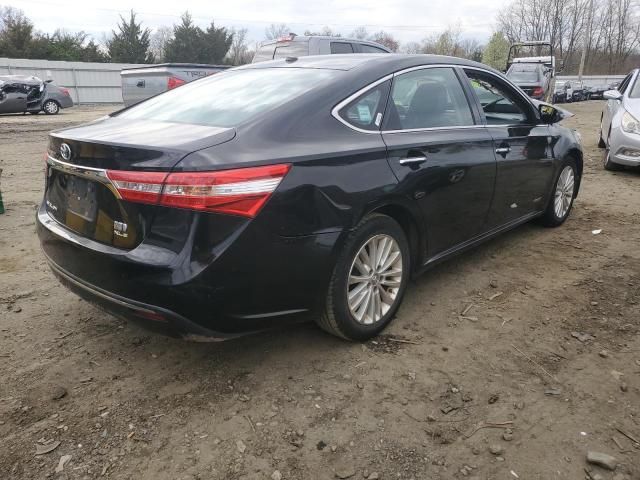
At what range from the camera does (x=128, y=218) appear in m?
2.40

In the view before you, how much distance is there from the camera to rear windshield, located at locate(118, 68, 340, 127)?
2828 mm

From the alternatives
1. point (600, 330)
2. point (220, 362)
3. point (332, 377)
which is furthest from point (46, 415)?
point (600, 330)

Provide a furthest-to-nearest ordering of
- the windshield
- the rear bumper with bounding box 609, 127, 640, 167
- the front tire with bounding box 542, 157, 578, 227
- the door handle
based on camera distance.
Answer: the windshield, the rear bumper with bounding box 609, 127, 640, 167, the front tire with bounding box 542, 157, 578, 227, the door handle

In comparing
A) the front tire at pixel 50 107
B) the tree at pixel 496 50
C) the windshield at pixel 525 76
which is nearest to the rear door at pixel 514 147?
the windshield at pixel 525 76

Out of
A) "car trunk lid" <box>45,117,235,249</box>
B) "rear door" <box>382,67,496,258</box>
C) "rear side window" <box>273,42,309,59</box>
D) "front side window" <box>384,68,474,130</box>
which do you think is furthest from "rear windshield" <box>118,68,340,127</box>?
"rear side window" <box>273,42,309,59</box>

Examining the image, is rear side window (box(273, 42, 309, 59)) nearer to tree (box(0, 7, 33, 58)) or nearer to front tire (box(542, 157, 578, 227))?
front tire (box(542, 157, 578, 227))

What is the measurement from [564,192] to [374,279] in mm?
3198

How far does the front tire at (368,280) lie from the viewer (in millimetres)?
2826

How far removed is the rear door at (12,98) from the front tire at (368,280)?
63.6ft

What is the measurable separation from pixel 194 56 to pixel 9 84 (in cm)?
3388

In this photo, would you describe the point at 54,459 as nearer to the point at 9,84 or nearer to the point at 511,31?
the point at 9,84

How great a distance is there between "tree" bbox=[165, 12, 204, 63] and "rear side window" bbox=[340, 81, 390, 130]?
51041 millimetres

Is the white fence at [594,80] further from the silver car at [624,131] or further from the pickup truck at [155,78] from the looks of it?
the silver car at [624,131]

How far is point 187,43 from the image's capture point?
164ft
